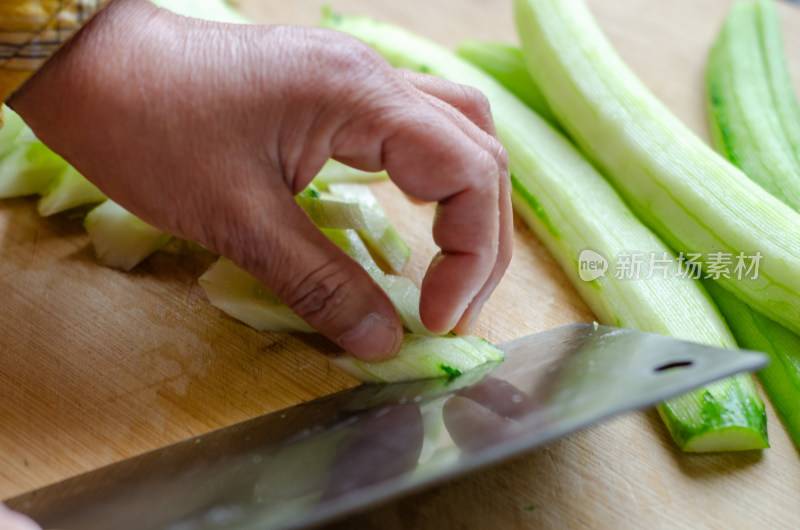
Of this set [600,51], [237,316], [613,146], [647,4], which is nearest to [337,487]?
[237,316]

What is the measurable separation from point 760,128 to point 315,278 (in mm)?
1581

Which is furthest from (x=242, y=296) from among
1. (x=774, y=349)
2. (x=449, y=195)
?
(x=774, y=349)

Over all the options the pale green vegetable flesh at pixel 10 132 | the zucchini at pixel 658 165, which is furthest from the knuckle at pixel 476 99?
the pale green vegetable flesh at pixel 10 132

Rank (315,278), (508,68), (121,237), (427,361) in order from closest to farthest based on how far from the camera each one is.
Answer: (315,278) → (427,361) → (121,237) → (508,68)

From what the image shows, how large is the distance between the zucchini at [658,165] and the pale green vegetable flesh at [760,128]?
62 mm

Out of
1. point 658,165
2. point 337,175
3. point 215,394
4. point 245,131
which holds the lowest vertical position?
point 215,394

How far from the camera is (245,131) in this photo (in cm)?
130

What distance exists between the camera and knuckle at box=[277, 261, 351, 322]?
4.53 ft

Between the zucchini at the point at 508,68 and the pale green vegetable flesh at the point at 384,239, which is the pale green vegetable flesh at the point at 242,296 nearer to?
the pale green vegetable flesh at the point at 384,239

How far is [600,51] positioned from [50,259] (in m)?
1.71

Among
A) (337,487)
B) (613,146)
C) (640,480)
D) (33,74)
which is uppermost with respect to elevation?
(33,74)

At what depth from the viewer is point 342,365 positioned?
1.61 metres

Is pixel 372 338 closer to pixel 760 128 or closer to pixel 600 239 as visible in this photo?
pixel 600 239

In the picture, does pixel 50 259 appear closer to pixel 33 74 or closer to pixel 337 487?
pixel 33 74
